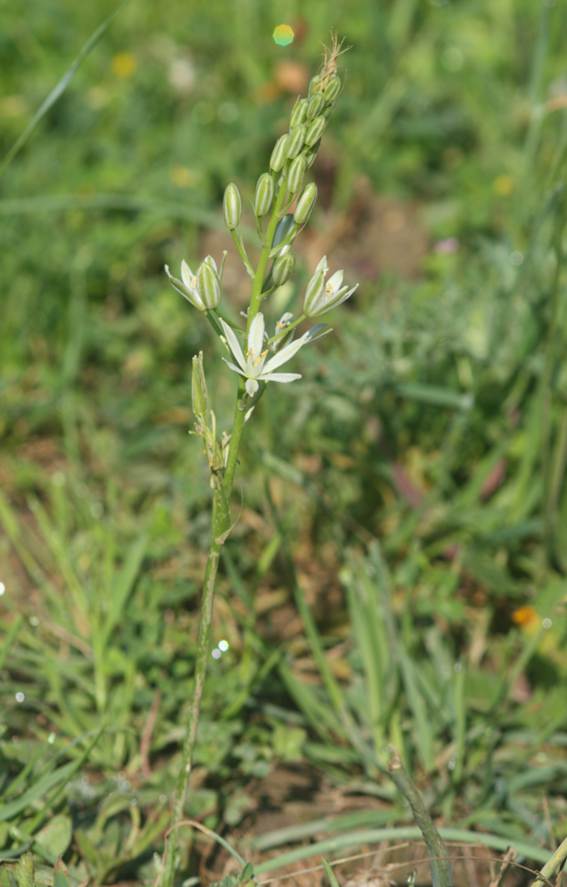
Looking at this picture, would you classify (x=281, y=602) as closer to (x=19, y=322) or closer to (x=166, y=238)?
(x=19, y=322)

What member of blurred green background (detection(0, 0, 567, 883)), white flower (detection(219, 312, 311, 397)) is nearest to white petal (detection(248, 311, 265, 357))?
white flower (detection(219, 312, 311, 397))

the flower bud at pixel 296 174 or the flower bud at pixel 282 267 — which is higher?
the flower bud at pixel 296 174

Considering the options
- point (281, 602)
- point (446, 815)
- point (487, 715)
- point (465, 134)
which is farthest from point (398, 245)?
point (446, 815)

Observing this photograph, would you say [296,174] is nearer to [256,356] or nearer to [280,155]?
[280,155]

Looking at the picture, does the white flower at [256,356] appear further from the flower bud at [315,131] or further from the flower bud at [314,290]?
the flower bud at [315,131]

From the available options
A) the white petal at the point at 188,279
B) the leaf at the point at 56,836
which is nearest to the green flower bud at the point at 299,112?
the white petal at the point at 188,279

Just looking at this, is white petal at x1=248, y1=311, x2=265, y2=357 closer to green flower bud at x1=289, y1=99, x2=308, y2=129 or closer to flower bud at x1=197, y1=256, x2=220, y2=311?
flower bud at x1=197, y1=256, x2=220, y2=311

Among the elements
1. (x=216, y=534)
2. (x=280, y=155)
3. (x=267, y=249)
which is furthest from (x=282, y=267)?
(x=216, y=534)
